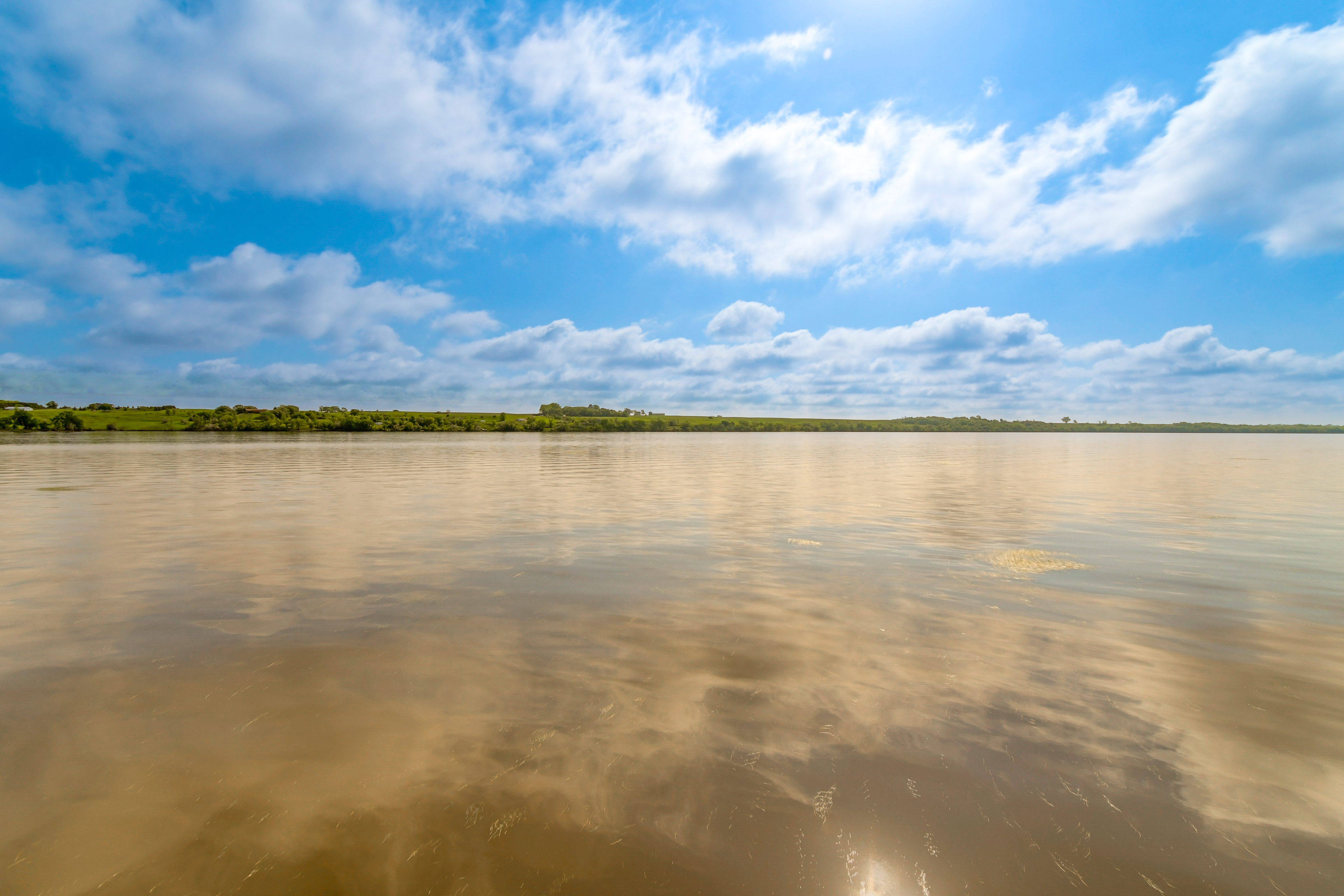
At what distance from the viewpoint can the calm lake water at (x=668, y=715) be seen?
3.76 metres

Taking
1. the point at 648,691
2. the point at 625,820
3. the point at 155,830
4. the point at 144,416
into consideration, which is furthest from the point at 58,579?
the point at 144,416

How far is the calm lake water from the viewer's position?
376 cm

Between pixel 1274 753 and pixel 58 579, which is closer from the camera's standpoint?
pixel 1274 753

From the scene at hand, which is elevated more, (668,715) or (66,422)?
(66,422)

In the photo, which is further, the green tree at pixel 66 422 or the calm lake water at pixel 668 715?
the green tree at pixel 66 422

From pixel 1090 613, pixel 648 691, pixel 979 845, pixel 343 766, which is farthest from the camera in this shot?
pixel 1090 613

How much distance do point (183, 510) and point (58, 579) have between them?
9.44 metres

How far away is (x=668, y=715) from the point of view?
555cm

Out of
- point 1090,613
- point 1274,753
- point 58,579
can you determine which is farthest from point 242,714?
point 1090,613

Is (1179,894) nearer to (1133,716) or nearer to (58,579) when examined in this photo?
(1133,716)

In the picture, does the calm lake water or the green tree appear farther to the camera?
the green tree

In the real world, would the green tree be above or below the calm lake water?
above

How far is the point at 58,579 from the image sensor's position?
1038 centimetres

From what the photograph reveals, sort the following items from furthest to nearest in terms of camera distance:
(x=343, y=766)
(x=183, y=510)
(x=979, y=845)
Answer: (x=183, y=510), (x=343, y=766), (x=979, y=845)
